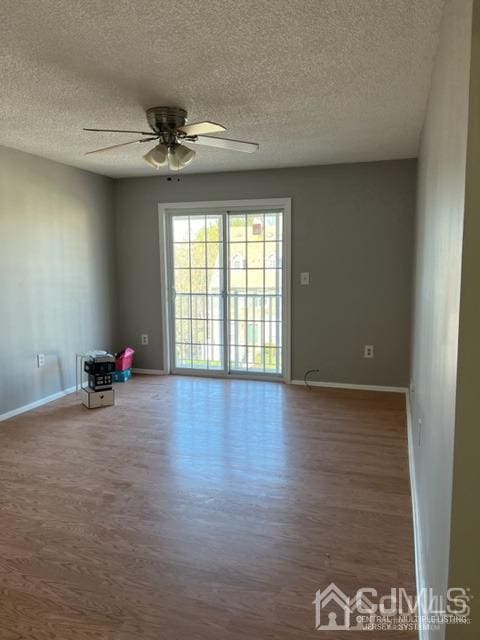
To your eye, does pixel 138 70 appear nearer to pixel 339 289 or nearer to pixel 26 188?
pixel 26 188

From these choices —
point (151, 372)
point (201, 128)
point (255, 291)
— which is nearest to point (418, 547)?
point (201, 128)

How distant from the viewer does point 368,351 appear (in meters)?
4.84

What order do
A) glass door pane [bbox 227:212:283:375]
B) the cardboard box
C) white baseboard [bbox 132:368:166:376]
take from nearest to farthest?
the cardboard box
glass door pane [bbox 227:212:283:375]
white baseboard [bbox 132:368:166:376]

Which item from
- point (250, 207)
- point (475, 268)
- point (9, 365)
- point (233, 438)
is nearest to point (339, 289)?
point (250, 207)

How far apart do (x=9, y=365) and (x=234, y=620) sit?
3.14 m

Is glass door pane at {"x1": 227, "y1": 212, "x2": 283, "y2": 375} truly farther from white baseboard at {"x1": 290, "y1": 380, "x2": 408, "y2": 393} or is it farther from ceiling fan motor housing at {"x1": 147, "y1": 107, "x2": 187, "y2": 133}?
ceiling fan motor housing at {"x1": 147, "y1": 107, "x2": 187, "y2": 133}

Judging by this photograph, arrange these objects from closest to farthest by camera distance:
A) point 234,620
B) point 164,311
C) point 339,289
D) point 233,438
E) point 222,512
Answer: point 234,620, point 222,512, point 233,438, point 339,289, point 164,311

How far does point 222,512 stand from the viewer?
8.32 feet

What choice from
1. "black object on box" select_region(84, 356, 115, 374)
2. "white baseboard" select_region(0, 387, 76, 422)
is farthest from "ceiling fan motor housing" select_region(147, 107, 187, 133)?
"white baseboard" select_region(0, 387, 76, 422)

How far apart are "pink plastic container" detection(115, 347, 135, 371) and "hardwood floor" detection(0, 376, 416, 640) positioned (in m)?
1.17

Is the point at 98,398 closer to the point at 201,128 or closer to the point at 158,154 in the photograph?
the point at 158,154

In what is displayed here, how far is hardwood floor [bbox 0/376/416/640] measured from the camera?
1828mm

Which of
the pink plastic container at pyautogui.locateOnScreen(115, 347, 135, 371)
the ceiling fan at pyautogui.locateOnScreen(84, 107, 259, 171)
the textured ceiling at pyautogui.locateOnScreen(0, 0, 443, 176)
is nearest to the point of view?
the textured ceiling at pyautogui.locateOnScreen(0, 0, 443, 176)

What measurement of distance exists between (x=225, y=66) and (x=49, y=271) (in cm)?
298
